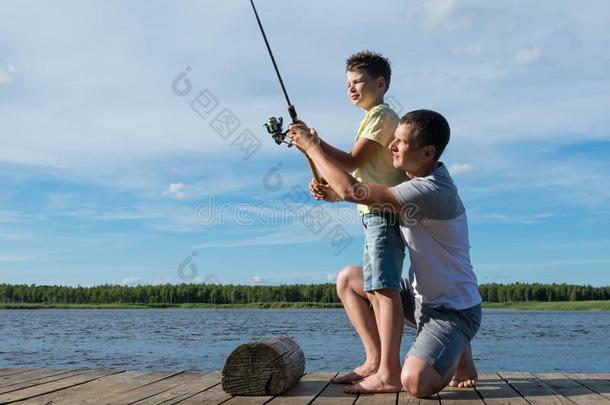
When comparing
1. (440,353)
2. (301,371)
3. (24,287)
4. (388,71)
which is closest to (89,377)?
(301,371)

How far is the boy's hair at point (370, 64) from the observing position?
13.5 feet

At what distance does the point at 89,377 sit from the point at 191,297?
279ft

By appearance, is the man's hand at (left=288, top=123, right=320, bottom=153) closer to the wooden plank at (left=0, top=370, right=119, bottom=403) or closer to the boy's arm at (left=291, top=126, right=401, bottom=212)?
the boy's arm at (left=291, top=126, right=401, bottom=212)

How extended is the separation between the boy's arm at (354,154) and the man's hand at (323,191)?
0.16m

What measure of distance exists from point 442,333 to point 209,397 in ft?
4.22

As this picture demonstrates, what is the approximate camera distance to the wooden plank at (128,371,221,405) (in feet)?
12.5

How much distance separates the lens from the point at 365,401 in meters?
3.75

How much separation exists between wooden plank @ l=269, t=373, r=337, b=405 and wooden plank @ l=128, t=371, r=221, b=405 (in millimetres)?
518

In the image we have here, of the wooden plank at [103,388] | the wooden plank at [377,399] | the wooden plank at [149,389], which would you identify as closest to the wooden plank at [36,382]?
the wooden plank at [103,388]

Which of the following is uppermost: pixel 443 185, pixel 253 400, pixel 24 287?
pixel 24 287

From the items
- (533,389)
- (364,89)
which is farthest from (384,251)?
(533,389)

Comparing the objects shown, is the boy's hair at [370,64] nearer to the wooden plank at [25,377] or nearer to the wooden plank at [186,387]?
the wooden plank at [186,387]

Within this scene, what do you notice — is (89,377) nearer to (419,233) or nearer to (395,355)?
(395,355)

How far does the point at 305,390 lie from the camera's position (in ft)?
13.6
